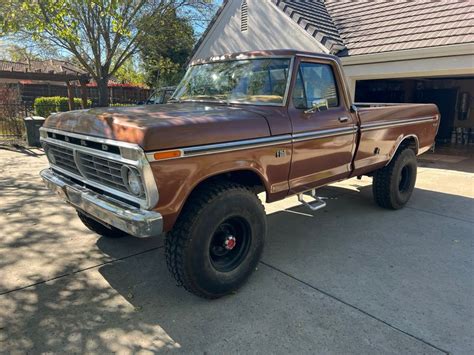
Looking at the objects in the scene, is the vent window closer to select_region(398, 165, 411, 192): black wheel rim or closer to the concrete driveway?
select_region(398, 165, 411, 192): black wheel rim

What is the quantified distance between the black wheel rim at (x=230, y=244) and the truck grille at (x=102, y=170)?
0.92 m

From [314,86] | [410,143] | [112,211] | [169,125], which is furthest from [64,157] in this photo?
[410,143]

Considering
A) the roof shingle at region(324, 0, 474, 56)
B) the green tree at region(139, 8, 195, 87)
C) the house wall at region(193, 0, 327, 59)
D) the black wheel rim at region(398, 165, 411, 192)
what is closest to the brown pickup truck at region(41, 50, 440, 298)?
the black wheel rim at region(398, 165, 411, 192)

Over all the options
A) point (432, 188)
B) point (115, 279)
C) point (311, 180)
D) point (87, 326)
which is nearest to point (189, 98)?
point (311, 180)

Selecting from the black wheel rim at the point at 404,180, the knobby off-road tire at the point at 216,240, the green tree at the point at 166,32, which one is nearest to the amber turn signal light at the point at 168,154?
the knobby off-road tire at the point at 216,240

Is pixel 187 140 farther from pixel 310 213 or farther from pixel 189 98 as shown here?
pixel 310 213

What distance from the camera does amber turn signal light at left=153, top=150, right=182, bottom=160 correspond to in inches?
105

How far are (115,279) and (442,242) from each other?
3.69 meters

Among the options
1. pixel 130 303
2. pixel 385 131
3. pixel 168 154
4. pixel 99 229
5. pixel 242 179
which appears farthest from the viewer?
pixel 385 131

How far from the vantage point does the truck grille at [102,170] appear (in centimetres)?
293

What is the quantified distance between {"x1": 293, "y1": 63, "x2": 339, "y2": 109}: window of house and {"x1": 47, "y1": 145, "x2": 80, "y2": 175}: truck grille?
7.27 ft

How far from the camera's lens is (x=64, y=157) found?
3.69 m

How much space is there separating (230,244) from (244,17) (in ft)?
36.8

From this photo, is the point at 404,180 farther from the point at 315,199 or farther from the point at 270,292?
the point at 270,292
